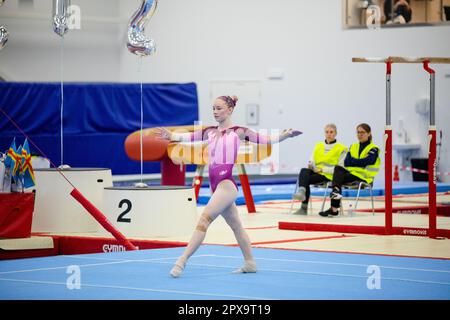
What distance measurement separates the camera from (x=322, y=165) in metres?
11.0

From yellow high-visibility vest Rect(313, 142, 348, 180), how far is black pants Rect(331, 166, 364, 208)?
31 centimetres

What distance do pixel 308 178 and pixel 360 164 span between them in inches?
26.1

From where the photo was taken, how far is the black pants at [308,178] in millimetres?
10773

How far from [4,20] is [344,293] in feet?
45.0

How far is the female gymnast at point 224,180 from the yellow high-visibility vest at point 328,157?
4703 mm

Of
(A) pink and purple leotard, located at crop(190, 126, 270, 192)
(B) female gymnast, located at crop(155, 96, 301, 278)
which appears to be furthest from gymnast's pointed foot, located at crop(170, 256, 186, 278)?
(A) pink and purple leotard, located at crop(190, 126, 270, 192)

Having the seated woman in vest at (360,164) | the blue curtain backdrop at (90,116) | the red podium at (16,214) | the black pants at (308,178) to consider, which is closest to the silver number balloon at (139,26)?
the red podium at (16,214)

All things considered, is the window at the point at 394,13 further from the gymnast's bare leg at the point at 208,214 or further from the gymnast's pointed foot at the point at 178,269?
the gymnast's pointed foot at the point at 178,269

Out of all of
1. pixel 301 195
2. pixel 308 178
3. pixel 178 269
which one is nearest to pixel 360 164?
pixel 308 178

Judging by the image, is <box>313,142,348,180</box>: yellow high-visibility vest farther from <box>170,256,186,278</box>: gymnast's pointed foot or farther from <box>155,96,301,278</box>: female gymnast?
<box>170,256,186,278</box>: gymnast's pointed foot

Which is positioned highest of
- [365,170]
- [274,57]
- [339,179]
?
[274,57]

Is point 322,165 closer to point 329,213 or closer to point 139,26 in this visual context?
point 329,213

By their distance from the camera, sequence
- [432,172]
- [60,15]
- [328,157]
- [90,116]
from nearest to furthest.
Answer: [432,172] < [60,15] < [328,157] < [90,116]
